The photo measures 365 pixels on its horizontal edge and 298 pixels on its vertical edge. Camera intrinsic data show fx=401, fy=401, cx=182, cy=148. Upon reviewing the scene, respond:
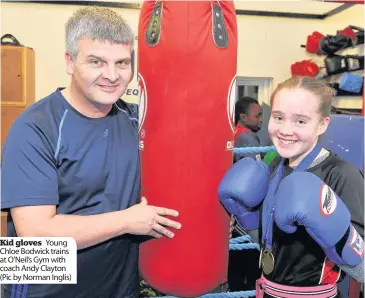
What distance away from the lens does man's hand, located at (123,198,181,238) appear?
100 cm

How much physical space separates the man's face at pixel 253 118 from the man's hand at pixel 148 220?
2169mm

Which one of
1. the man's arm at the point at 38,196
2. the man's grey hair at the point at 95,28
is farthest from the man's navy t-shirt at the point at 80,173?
the man's grey hair at the point at 95,28

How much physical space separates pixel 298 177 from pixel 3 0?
390 cm

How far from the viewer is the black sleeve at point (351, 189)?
3.28ft

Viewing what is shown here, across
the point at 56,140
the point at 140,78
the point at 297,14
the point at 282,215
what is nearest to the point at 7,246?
the point at 56,140

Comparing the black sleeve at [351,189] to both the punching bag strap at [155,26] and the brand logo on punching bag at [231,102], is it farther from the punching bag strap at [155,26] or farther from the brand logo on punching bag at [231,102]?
the punching bag strap at [155,26]

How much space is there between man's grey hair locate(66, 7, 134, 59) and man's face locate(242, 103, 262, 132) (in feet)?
7.13

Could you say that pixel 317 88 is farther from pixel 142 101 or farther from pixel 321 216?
pixel 142 101

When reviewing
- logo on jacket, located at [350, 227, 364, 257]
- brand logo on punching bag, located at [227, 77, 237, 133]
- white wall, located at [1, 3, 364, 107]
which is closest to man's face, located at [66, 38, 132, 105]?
brand logo on punching bag, located at [227, 77, 237, 133]

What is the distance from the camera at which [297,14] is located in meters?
4.70

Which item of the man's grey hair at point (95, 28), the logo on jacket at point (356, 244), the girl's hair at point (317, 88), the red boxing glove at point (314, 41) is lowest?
the logo on jacket at point (356, 244)

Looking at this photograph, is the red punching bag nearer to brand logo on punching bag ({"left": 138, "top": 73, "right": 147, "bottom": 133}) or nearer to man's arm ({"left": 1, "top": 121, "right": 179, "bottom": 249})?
brand logo on punching bag ({"left": 138, "top": 73, "right": 147, "bottom": 133})

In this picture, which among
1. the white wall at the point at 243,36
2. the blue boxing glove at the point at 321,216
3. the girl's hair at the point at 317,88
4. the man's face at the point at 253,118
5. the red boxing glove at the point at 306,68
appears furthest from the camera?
the red boxing glove at the point at 306,68

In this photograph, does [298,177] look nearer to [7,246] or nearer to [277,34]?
[7,246]
